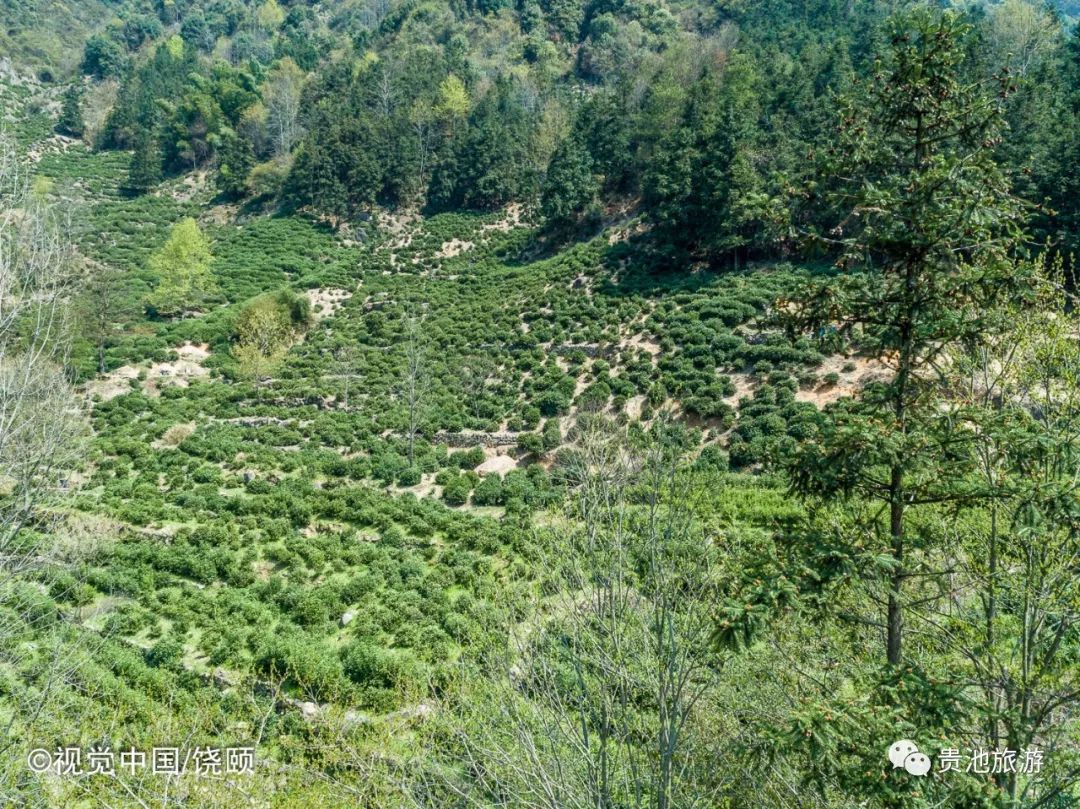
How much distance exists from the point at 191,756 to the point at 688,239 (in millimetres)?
40531

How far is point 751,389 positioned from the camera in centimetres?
3081

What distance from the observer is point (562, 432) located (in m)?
32.7

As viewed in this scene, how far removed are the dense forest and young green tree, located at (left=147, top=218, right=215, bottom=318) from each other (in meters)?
0.40

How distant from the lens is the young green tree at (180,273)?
49281mm

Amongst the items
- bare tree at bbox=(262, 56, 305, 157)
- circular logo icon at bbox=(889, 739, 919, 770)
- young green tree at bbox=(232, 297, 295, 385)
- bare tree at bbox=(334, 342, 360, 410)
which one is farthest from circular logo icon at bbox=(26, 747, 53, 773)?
bare tree at bbox=(262, 56, 305, 157)

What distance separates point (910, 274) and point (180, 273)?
54551mm

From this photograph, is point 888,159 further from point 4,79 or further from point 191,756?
point 4,79

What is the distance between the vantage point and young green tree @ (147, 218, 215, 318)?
49.3 metres

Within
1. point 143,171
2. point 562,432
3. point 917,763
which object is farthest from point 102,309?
point 143,171

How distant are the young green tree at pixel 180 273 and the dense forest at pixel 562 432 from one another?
40 centimetres

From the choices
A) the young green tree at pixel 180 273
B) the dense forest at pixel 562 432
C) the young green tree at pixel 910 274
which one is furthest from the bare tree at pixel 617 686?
the young green tree at pixel 180 273

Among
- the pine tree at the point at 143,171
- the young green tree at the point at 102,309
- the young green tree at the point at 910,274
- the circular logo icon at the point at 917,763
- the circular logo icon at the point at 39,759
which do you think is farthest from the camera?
the pine tree at the point at 143,171

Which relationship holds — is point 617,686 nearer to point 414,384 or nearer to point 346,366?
point 414,384

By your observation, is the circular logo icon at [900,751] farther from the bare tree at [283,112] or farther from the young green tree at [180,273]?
the bare tree at [283,112]
